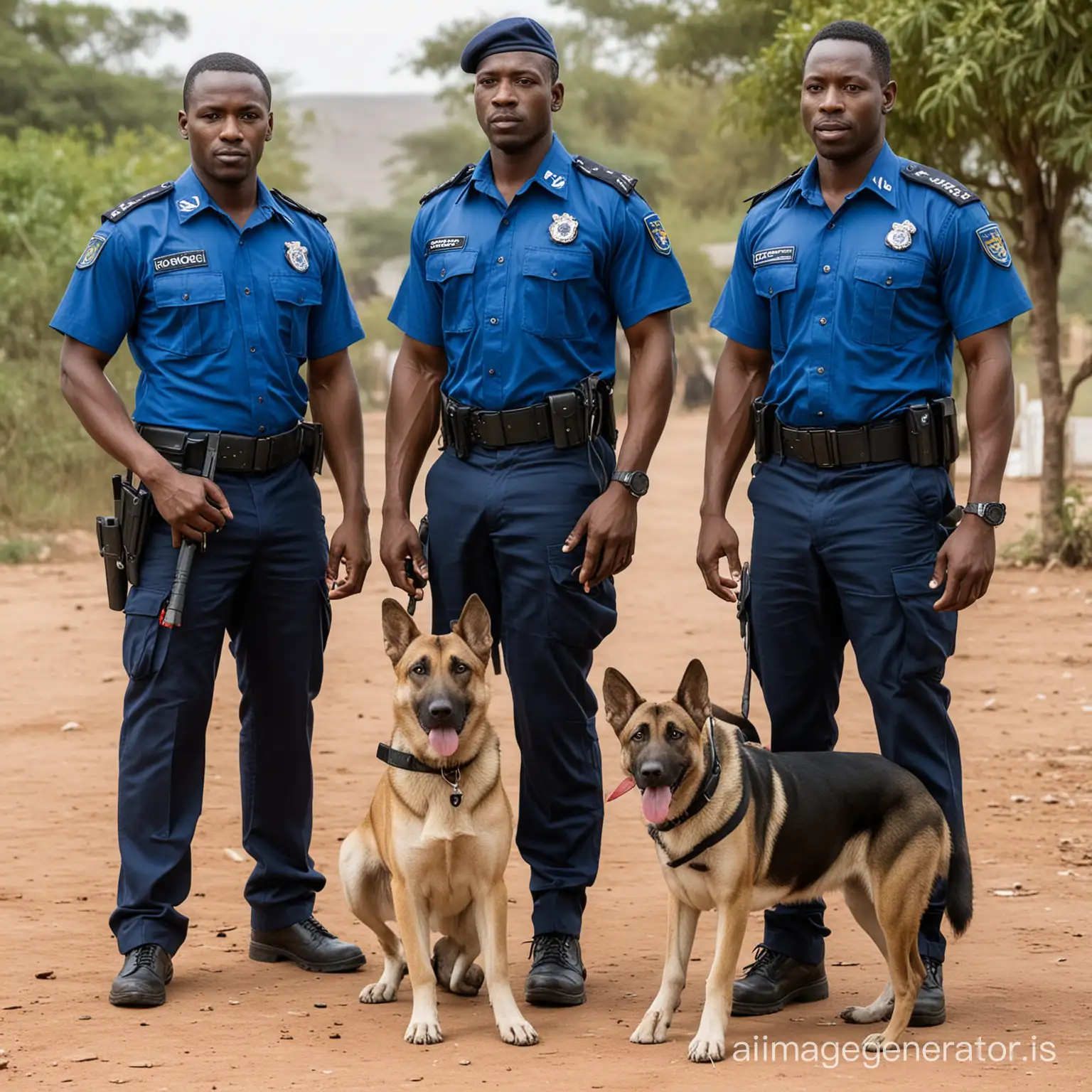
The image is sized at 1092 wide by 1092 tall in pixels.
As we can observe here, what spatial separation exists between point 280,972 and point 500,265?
2295mm

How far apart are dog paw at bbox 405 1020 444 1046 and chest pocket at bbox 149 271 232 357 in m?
2.03

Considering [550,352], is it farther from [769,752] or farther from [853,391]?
[769,752]

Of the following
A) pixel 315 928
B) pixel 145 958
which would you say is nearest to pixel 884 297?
pixel 315 928

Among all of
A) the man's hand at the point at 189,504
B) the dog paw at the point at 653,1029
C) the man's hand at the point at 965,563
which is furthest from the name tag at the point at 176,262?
the dog paw at the point at 653,1029

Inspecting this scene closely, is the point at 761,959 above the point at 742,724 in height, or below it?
below

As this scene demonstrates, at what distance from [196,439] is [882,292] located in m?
2.03

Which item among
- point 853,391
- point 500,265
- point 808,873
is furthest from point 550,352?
point 808,873

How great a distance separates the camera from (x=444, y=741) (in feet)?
15.3

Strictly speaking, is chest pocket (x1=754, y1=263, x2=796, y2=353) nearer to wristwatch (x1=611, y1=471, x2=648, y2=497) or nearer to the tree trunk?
wristwatch (x1=611, y1=471, x2=648, y2=497)

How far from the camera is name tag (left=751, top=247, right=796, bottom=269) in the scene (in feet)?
15.9

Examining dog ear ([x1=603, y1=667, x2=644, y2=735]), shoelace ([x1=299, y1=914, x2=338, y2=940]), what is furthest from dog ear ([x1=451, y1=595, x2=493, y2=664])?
shoelace ([x1=299, y1=914, x2=338, y2=940])

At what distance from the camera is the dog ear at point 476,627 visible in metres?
4.83

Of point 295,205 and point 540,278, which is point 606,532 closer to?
point 540,278

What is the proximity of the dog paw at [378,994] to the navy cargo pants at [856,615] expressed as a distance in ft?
3.68
